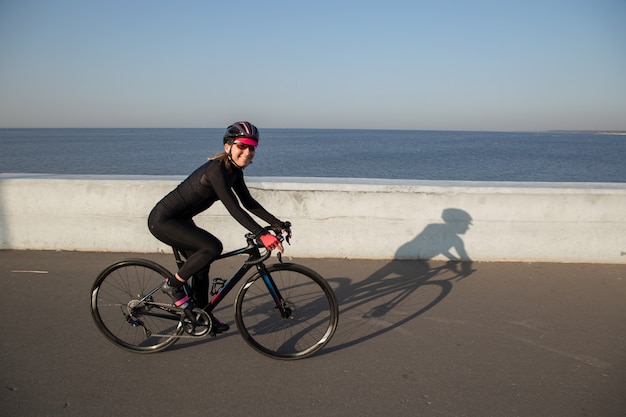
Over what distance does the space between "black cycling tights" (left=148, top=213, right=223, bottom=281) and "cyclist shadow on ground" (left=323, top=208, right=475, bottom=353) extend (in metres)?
1.22

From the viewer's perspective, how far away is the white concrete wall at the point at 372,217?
18.8ft

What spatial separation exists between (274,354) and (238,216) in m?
1.11

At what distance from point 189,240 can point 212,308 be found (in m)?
0.59

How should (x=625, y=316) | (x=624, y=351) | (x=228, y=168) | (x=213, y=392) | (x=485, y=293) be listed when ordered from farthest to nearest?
(x=485, y=293) → (x=625, y=316) → (x=624, y=351) → (x=228, y=168) → (x=213, y=392)


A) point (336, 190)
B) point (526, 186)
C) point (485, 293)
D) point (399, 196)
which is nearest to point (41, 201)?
point (336, 190)

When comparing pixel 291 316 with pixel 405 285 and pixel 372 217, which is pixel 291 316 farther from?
pixel 372 217

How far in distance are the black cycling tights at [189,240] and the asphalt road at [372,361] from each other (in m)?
0.72

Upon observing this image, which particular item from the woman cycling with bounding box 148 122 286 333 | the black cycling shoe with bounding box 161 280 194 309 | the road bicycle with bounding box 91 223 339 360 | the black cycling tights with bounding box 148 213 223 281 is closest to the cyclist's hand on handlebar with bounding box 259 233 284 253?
the woman cycling with bounding box 148 122 286 333

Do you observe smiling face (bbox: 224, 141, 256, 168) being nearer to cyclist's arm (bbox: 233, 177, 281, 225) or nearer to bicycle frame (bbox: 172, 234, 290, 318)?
cyclist's arm (bbox: 233, 177, 281, 225)

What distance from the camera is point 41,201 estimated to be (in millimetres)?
5980

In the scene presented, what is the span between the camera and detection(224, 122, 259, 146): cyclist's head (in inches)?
128

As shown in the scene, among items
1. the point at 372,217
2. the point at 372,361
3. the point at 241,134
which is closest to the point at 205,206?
the point at 241,134

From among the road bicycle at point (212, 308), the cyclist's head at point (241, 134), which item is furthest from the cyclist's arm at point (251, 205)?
the cyclist's head at point (241, 134)

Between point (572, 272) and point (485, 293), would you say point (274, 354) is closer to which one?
point (485, 293)
